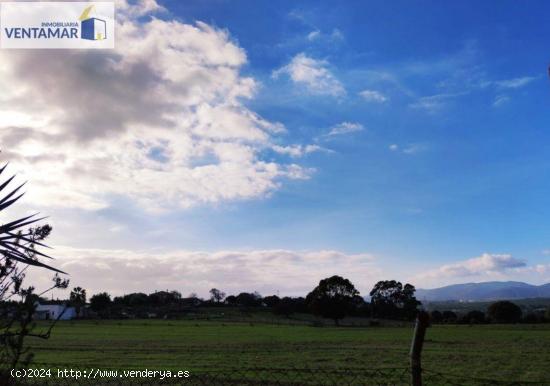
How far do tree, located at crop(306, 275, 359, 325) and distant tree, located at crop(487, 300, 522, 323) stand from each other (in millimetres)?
26129

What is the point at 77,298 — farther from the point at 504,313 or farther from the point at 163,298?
the point at 163,298

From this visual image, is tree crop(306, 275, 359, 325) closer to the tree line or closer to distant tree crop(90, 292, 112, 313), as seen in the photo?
the tree line

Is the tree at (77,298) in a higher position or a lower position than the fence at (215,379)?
higher

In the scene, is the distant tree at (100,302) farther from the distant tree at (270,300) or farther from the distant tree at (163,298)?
the distant tree at (270,300)

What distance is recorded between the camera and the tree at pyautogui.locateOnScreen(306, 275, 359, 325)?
96625 millimetres

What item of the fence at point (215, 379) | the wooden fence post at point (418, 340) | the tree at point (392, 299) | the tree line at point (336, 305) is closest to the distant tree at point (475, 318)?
the tree line at point (336, 305)

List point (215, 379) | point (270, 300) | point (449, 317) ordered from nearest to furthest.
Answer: point (215, 379), point (449, 317), point (270, 300)

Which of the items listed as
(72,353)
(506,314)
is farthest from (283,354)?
(506,314)

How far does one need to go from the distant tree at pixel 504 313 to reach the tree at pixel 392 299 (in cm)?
2264

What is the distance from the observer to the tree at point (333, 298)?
317ft

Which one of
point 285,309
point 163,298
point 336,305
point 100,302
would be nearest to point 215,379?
point 336,305

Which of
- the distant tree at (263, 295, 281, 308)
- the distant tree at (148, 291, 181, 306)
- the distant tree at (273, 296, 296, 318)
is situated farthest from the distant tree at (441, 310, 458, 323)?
the distant tree at (148, 291, 181, 306)

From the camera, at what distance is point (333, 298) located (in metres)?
98.5

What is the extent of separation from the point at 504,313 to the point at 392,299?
32.7 meters
